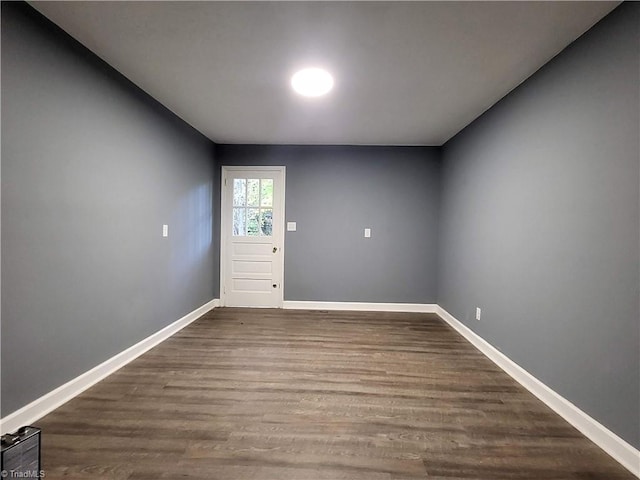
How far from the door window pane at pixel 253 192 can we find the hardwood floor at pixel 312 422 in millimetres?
2198

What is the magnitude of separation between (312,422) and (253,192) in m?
3.37

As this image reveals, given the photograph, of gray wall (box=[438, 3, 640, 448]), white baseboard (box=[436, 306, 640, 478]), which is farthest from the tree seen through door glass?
white baseboard (box=[436, 306, 640, 478])

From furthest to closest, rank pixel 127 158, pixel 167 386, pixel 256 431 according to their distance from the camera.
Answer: pixel 127 158
pixel 167 386
pixel 256 431

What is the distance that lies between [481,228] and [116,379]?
3.48 metres

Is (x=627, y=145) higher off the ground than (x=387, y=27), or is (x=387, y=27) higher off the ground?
(x=387, y=27)

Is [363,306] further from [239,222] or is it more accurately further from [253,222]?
[239,222]

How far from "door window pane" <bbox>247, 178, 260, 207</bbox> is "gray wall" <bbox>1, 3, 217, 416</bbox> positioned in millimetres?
1377

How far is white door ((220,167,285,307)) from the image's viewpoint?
14.9 feet

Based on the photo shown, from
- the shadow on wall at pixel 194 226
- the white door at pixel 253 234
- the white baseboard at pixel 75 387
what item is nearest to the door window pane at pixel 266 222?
the white door at pixel 253 234

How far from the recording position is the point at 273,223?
14.9ft

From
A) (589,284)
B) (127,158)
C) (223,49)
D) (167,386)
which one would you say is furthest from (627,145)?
(127,158)

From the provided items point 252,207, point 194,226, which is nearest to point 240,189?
point 252,207

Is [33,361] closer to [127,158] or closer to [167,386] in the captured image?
[167,386]

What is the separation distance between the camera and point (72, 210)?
2059 mm
